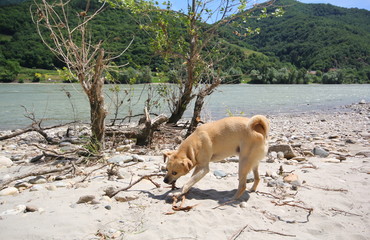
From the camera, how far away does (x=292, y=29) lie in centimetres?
14925

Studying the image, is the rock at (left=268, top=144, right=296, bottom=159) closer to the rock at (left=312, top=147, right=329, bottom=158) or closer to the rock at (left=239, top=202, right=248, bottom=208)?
the rock at (left=312, top=147, right=329, bottom=158)

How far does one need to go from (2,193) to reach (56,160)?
2.07 meters

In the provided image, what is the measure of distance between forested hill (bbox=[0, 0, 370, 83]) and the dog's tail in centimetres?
408

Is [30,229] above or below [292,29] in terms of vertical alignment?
below

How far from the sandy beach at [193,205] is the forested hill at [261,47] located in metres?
3.61

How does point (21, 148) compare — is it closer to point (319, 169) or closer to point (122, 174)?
point (122, 174)

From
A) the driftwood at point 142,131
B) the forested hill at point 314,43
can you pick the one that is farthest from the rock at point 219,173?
the forested hill at point 314,43

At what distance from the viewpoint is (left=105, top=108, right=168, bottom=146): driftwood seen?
27.1ft

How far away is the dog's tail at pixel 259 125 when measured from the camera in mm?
4590

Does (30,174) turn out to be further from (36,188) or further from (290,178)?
(290,178)

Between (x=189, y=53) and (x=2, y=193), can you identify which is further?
(x=189, y=53)

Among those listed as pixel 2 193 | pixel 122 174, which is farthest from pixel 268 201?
pixel 2 193

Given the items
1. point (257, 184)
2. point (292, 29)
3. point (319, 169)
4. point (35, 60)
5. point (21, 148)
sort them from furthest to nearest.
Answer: point (292, 29) < point (35, 60) < point (21, 148) < point (319, 169) < point (257, 184)

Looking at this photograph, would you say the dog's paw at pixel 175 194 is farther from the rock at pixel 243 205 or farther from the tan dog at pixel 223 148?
the rock at pixel 243 205
